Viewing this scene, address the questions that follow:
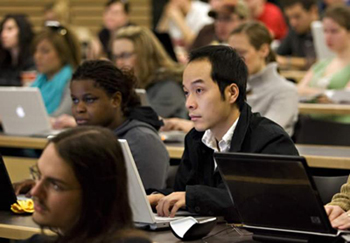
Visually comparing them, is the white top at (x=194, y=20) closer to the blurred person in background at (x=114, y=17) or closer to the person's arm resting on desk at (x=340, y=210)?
the blurred person in background at (x=114, y=17)

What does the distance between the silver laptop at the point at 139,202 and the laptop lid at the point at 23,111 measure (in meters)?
2.31

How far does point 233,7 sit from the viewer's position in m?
7.10

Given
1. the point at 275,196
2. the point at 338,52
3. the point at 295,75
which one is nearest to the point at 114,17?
the point at 295,75

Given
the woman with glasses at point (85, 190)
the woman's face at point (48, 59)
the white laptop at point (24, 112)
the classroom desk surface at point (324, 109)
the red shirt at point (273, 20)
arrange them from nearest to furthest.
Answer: the woman with glasses at point (85, 190)
the white laptop at point (24, 112)
the classroom desk surface at point (324, 109)
the woman's face at point (48, 59)
the red shirt at point (273, 20)

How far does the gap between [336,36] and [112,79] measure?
9.99 feet

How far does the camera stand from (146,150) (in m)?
3.55

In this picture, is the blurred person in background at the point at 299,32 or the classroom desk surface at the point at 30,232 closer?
the classroom desk surface at the point at 30,232

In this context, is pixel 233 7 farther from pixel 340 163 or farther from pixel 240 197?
pixel 240 197

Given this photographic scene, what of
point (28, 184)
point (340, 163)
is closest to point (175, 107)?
point (340, 163)

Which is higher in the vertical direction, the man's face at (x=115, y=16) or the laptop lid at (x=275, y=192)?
the laptop lid at (x=275, y=192)

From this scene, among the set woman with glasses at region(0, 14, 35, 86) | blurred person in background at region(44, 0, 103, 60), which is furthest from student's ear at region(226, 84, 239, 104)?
blurred person in background at region(44, 0, 103, 60)

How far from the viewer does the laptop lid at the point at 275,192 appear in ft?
7.54

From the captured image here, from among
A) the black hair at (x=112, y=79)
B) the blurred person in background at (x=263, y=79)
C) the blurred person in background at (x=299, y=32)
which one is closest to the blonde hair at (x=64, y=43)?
the blurred person in background at (x=263, y=79)

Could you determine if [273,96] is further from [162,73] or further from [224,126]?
[224,126]
